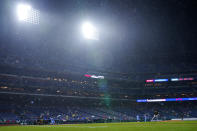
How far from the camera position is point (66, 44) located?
2537 inches

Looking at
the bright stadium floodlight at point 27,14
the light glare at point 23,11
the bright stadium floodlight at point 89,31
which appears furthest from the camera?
the bright stadium floodlight at point 89,31

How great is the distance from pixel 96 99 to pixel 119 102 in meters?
11.2

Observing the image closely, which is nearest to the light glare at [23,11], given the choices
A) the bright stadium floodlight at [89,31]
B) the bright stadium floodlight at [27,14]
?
the bright stadium floodlight at [27,14]

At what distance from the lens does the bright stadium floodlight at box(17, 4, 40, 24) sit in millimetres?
42688

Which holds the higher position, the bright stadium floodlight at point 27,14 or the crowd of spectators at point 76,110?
the bright stadium floodlight at point 27,14

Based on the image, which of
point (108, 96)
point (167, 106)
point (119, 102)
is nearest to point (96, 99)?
point (108, 96)

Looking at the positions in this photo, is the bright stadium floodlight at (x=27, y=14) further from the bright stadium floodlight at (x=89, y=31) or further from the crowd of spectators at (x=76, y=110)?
the crowd of spectators at (x=76, y=110)

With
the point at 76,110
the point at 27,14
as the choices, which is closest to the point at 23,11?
the point at 27,14

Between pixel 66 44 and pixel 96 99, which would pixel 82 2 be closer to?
pixel 66 44

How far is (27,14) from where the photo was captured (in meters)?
44.2

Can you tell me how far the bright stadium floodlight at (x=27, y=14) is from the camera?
42688mm

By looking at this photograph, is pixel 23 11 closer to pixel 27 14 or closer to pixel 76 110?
pixel 27 14

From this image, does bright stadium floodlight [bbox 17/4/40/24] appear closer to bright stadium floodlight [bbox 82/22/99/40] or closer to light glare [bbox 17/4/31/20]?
light glare [bbox 17/4/31/20]

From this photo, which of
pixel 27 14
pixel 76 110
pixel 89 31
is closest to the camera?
pixel 27 14
